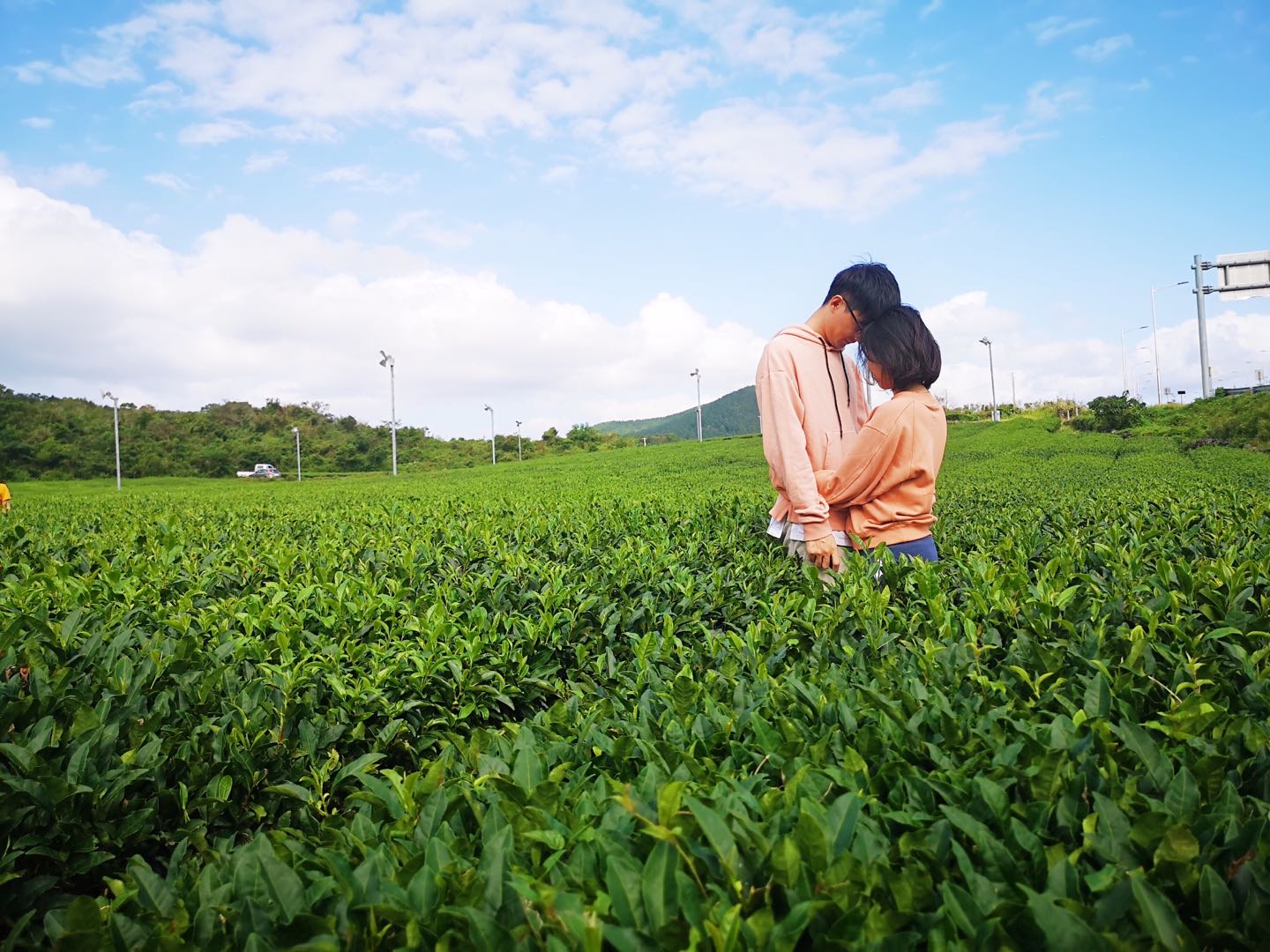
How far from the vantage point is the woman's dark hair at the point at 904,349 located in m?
3.34

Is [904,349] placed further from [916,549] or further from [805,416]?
[916,549]

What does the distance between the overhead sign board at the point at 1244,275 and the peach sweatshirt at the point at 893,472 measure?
1400 inches

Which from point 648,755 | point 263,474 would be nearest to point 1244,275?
point 648,755

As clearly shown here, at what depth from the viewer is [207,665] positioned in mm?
2498

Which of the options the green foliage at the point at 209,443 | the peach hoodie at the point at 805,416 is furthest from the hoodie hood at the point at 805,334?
the green foliage at the point at 209,443

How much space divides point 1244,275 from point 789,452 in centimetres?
3650

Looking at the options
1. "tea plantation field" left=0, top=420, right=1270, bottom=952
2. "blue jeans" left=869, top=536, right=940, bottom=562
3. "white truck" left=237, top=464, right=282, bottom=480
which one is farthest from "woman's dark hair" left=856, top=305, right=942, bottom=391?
"white truck" left=237, top=464, right=282, bottom=480

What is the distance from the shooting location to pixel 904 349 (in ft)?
10.9

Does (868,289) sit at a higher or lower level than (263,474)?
lower

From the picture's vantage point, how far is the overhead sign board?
98.9ft

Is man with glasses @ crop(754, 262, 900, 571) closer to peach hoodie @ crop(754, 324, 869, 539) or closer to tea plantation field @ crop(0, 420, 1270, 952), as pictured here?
peach hoodie @ crop(754, 324, 869, 539)

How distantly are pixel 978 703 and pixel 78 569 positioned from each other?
4753 millimetres

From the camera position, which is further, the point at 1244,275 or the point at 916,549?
the point at 1244,275

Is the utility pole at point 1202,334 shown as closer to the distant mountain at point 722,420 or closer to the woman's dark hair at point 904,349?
the woman's dark hair at point 904,349
